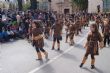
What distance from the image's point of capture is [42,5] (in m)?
85.2

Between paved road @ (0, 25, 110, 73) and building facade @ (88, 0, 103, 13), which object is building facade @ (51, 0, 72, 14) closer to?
building facade @ (88, 0, 103, 13)

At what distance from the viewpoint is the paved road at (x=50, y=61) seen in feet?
44.7

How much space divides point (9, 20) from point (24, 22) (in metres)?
1.28

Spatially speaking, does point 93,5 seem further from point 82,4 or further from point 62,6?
point 62,6

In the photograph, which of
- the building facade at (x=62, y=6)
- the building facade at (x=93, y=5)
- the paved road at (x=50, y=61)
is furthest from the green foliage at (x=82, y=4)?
the paved road at (x=50, y=61)

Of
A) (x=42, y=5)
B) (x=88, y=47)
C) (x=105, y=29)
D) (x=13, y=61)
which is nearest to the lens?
(x=88, y=47)

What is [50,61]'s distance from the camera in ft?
51.4

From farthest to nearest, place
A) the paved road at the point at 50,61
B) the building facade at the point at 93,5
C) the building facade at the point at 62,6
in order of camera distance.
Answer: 1. the building facade at the point at 62,6
2. the building facade at the point at 93,5
3. the paved road at the point at 50,61

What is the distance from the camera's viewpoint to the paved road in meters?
13.6

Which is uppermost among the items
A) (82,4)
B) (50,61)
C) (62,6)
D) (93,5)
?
(82,4)

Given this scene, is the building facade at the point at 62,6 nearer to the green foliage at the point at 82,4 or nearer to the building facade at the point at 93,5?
the green foliage at the point at 82,4

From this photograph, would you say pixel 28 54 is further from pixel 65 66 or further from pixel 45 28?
pixel 45 28

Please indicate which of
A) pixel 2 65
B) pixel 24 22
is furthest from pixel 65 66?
pixel 24 22

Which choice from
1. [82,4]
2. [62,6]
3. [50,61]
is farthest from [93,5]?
[50,61]
